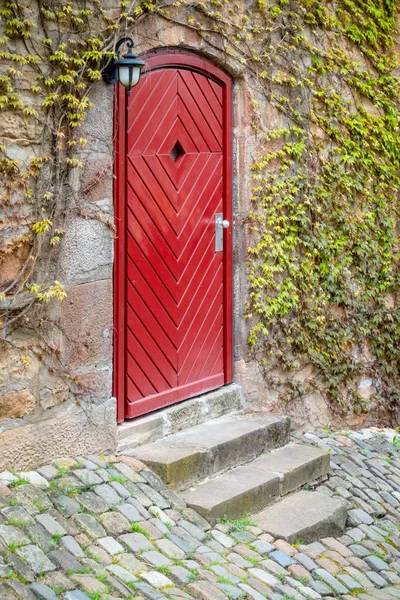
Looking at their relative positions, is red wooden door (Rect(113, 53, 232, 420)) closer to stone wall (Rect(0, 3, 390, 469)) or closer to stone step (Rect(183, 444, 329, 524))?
stone wall (Rect(0, 3, 390, 469))

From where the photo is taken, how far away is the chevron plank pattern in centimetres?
555

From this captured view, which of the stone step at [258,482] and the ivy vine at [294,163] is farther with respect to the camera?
the stone step at [258,482]

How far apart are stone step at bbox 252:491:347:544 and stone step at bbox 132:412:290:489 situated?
405 millimetres

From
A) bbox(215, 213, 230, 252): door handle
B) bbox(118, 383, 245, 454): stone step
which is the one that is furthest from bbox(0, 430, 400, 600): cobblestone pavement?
bbox(215, 213, 230, 252): door handle

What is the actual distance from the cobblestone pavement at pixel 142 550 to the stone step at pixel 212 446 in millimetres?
139

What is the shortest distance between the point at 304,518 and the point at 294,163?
9.69 feet

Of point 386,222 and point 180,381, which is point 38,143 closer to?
point 180,381

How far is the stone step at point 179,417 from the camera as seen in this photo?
5.37 m

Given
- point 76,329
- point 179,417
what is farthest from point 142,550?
point 179,417

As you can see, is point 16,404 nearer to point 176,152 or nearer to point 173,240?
point 173,240

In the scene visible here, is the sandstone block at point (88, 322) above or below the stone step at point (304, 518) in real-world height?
above

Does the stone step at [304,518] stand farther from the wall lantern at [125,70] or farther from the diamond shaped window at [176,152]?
the wall lantern at [125,70]

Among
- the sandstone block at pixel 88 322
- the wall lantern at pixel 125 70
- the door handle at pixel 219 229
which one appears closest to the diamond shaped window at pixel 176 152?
the door handle at pixel 219 229

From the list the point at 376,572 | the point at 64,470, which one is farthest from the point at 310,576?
the point at 64,470
